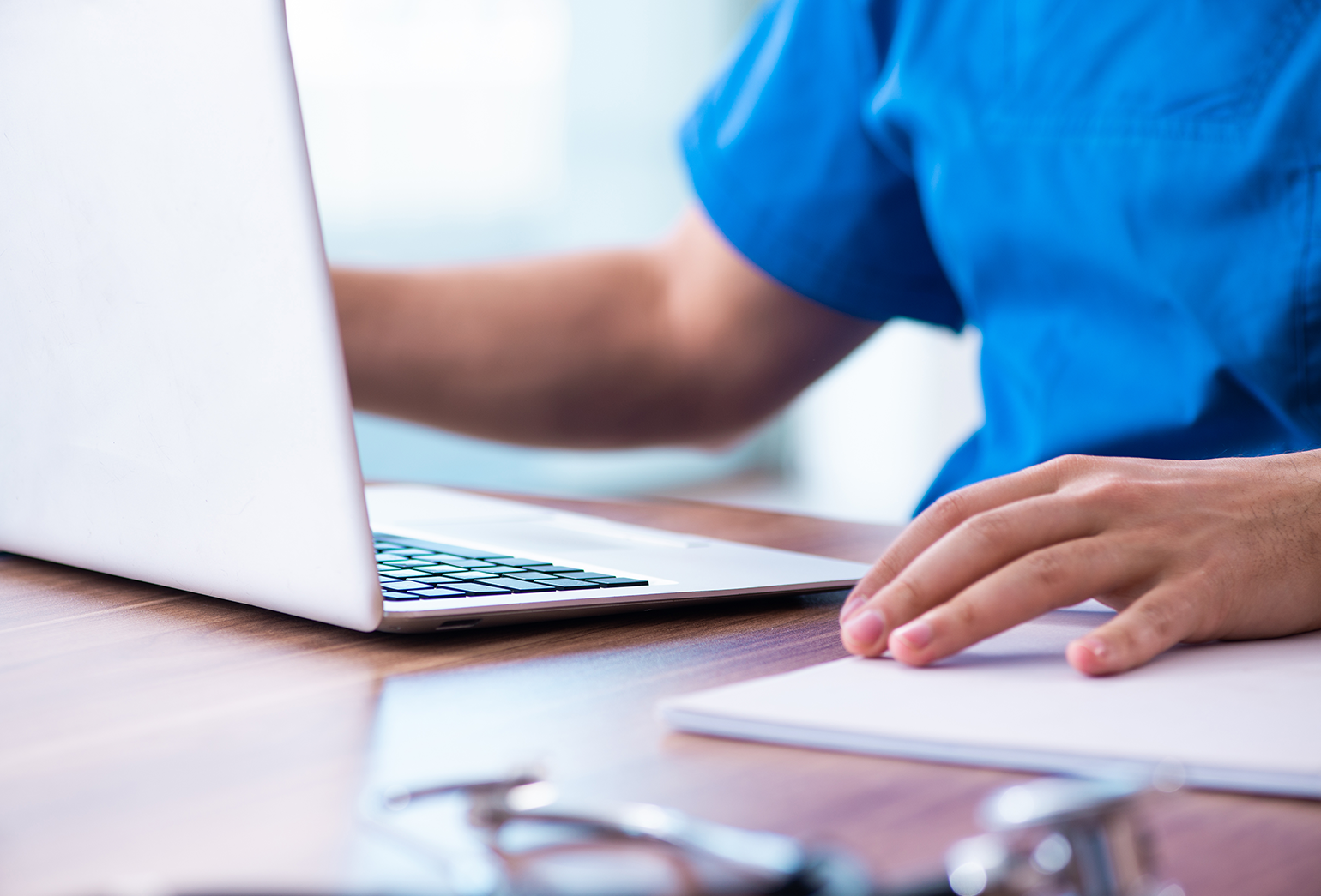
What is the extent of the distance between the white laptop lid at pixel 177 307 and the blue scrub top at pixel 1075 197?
496 millimetres

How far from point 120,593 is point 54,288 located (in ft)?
0.41

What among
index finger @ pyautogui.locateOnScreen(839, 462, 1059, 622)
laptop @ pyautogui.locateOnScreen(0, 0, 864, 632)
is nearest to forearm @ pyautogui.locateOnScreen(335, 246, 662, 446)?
laptop @ pyautogui.locateOnScreen(0, 0, 864, 632)

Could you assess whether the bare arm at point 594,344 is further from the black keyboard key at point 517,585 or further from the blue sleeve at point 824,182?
the black keyboard key at point 517,585

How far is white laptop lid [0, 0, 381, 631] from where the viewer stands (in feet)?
1.30

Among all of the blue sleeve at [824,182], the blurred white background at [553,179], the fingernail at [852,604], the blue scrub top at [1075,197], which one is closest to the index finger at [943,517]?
the fingernail at [852,604]

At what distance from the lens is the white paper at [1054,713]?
1.00ft

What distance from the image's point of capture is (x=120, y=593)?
52 cm

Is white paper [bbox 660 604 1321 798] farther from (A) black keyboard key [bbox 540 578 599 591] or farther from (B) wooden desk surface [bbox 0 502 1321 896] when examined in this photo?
(A) black keyboard key [bbox 540 578 599 591]

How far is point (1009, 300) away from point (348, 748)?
22.6 inches

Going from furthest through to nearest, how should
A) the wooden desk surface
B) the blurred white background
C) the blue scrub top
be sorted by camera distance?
the blurred white background < the blue scrub top < the wooden desk surface

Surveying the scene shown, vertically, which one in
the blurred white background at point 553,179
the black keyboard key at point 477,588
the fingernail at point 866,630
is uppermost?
the fingernail at point 866,630

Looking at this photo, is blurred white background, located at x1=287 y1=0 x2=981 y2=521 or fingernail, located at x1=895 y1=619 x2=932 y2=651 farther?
blurred white background, located at x1=287 y1=0 x2=981 y2=521

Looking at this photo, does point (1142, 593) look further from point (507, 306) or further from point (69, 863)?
point (507, 306)

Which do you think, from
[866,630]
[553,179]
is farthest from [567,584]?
[553,179]
